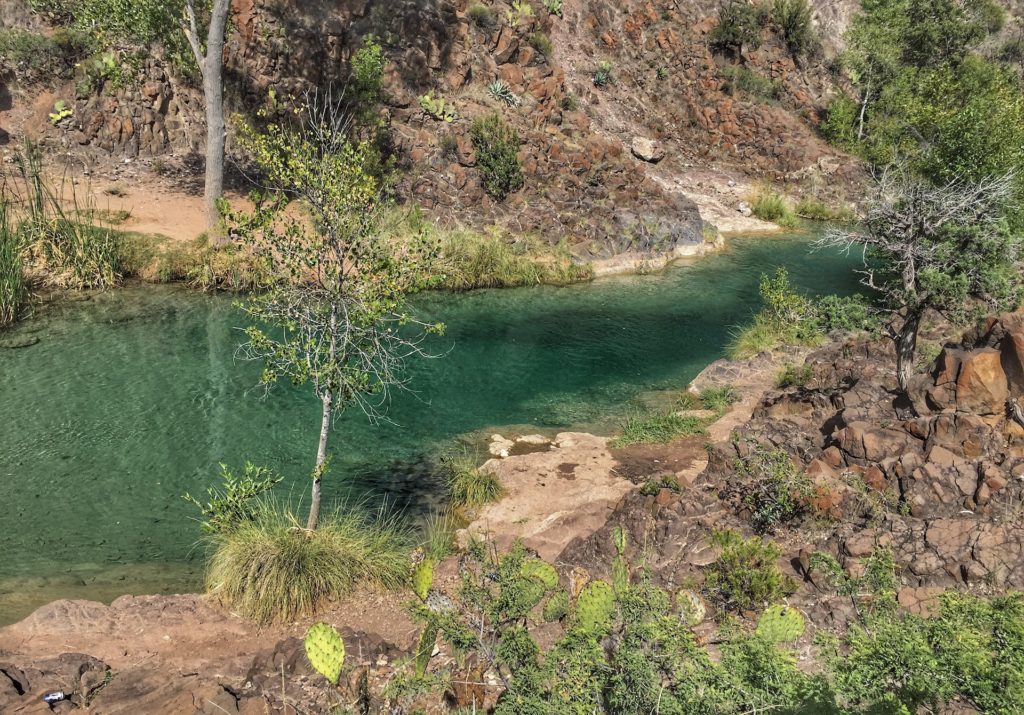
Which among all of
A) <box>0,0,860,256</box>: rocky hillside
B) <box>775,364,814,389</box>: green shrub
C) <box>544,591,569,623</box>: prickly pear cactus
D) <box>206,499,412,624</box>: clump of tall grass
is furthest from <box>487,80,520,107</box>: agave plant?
<box>544,591,569,623</box>: prickly pear cactus

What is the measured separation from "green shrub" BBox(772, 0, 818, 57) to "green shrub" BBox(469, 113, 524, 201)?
2873 cm

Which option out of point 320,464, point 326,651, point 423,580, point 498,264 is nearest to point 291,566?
point 320,464

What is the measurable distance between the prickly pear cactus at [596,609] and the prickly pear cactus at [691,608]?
1201 millimetres

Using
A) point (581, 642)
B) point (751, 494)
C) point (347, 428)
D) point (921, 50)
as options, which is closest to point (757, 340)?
point (751, 494)

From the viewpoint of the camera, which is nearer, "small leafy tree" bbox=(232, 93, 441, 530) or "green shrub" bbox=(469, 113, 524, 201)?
"small leafy tree" bbox=(232, 93, 441, 530)

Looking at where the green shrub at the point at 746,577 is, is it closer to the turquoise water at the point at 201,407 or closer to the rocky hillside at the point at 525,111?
the turquoise water at the point at 201,407

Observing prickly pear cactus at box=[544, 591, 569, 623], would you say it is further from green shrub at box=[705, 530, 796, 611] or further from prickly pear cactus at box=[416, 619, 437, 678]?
green shrub at box=[705, 530, 796, 611]

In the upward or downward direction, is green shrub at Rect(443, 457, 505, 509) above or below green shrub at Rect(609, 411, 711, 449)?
below

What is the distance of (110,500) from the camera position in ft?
41.8

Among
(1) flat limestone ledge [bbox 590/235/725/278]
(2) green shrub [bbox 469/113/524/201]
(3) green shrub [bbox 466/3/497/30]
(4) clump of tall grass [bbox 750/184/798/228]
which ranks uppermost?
(3) green shrub [bbox 466/3/497/30]

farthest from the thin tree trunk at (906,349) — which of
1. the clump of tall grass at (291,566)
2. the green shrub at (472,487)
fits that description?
the clump of tall grass at (291,566)

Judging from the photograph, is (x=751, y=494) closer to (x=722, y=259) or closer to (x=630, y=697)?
(x=630, y=697)

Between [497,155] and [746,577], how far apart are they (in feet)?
90.7

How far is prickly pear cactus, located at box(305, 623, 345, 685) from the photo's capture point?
673cm
